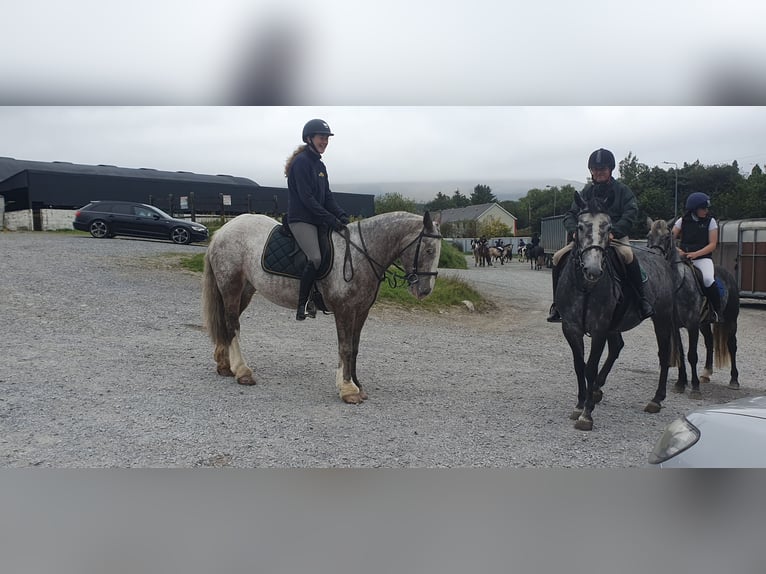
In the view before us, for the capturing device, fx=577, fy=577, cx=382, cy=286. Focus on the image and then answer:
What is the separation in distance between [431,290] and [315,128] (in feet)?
4.98

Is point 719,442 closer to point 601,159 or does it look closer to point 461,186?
point 601,159

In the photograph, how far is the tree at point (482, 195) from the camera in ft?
14.1

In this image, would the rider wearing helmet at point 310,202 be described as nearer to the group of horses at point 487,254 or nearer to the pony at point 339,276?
the pony at point 339,276

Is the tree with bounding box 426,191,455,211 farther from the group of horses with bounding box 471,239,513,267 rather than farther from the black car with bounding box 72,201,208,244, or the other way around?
the black car with bounding box 72,201,208,244

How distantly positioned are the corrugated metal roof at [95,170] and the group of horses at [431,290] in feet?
2.39

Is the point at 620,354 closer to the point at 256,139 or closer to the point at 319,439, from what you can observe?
the point at 319,439

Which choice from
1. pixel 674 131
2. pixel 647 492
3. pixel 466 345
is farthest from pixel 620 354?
pixel 674 131

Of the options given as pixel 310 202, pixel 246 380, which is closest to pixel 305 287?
pixel 310 202

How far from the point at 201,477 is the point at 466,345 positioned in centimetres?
265

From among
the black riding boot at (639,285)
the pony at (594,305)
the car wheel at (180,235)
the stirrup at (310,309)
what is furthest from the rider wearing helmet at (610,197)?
the car wheel at (180,235)

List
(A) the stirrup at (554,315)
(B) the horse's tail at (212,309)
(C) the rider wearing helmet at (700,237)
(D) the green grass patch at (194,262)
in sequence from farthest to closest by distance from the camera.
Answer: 1. (B) the horse's tail at (212,309)
2. (D) the green grass patch at (194,262)
3. (A) the stirrup at (554,315)
4. (C) the rider wearing helmet at (700,237)

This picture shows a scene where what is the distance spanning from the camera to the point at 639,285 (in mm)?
4738

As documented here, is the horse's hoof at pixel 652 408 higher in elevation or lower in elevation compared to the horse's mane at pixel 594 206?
lower
